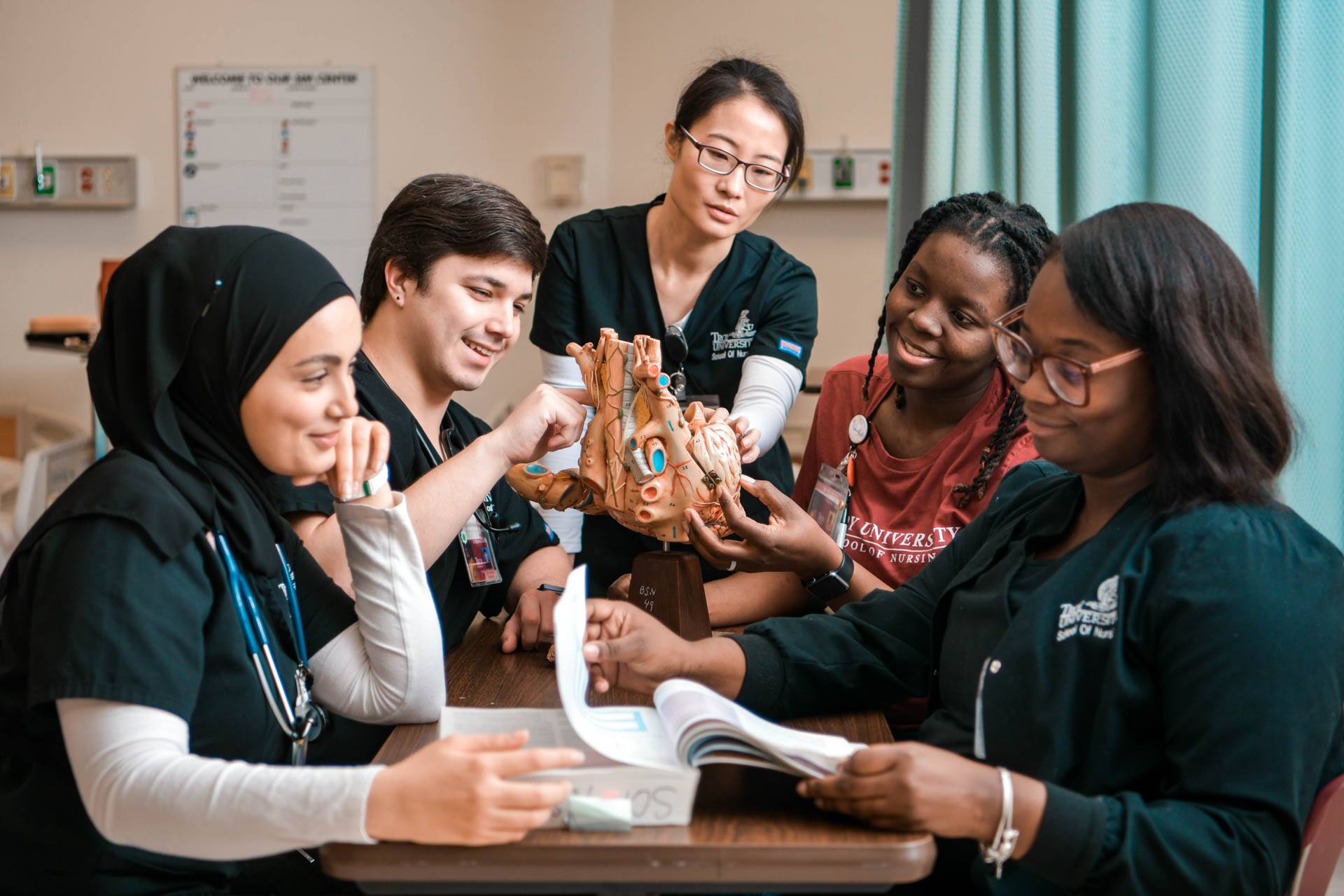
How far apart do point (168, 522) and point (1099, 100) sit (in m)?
1.77

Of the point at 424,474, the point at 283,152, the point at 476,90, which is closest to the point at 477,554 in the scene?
the point at 424,474

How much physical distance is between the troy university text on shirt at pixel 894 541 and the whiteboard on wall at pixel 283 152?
3.03m

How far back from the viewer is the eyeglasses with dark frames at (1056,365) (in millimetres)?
1162

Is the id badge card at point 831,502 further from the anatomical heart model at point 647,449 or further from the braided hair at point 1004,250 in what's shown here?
the anatomical heart model at point 647,449

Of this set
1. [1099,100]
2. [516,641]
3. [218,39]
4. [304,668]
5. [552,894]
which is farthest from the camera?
[218,39]

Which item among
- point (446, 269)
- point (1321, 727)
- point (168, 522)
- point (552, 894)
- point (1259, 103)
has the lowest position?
point (552, 894)

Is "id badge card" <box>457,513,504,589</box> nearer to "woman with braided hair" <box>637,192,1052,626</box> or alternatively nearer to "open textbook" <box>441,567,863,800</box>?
"woman with braided hair" <box>637,192,1052,626</box>

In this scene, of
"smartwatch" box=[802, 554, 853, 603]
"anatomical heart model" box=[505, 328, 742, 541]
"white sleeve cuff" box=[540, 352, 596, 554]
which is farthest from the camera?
"white sleeve cuff" box=[540, 352, 596, 554]

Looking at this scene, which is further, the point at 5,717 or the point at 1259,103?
the point at 1259,103

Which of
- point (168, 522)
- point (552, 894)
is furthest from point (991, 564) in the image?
point (168, 522)

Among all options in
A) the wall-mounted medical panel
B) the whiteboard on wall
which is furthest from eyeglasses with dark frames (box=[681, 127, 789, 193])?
the wall-mounted medical panel

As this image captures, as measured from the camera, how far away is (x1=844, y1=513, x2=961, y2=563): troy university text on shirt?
1.79 m

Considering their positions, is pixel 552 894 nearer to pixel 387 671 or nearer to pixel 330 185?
pixel 387 671

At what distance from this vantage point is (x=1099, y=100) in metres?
2.06
